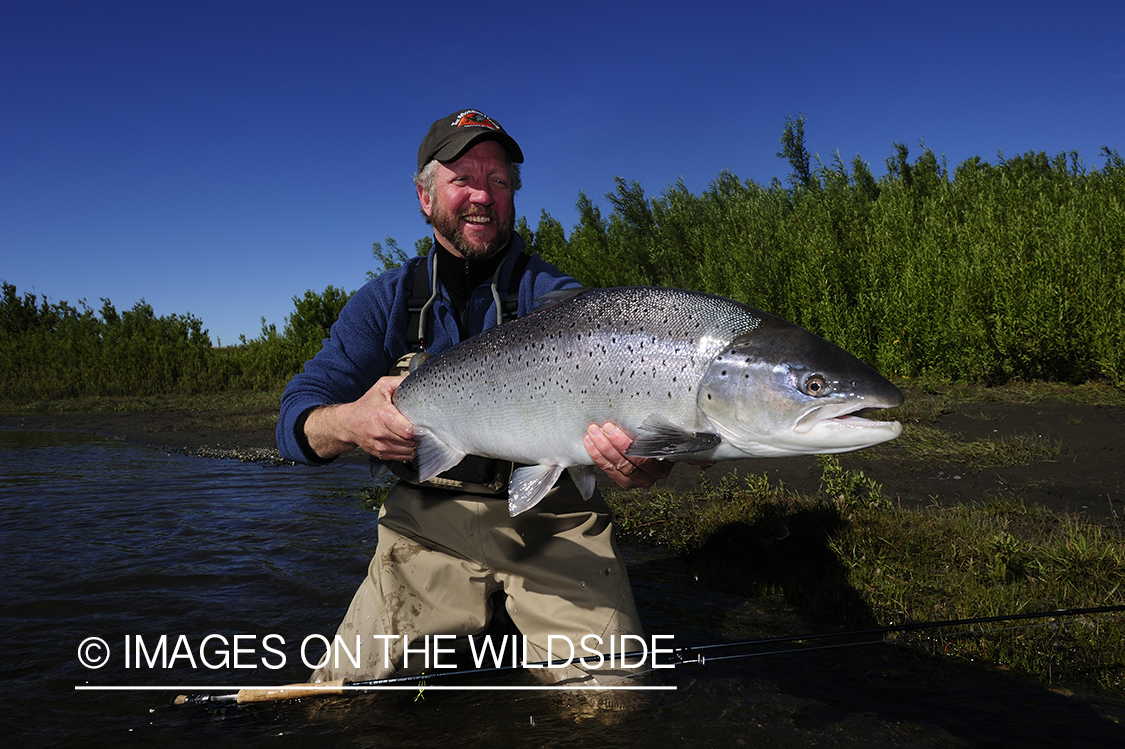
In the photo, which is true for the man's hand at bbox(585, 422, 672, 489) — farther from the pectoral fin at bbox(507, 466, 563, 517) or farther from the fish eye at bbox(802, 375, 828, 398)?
the fish eye at bbox(802, 375, 828, 398)

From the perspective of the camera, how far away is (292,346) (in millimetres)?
25219

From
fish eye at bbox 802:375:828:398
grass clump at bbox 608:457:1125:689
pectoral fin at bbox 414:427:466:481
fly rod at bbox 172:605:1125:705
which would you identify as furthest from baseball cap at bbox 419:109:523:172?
grass clump at bbox 608:457:1125:689

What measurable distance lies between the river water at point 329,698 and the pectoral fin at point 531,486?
3.76ft

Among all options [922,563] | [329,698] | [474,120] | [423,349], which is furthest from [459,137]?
[922,563]

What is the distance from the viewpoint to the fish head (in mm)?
2236

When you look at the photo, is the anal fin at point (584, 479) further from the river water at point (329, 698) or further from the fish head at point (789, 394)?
the river water at point (329, 698)

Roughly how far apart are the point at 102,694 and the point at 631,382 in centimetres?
344

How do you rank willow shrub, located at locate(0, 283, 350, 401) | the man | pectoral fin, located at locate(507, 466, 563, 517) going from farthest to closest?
willow shrub, located at locate(0, 283, 350, 401)
the man
pectoral fin, located at locate(507, 466, 563, 517)

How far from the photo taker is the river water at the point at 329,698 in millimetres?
3051

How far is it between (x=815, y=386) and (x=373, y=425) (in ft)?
6.14

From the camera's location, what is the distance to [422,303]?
3576 mm

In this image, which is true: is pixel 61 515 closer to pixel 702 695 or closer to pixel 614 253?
pixel 702 695

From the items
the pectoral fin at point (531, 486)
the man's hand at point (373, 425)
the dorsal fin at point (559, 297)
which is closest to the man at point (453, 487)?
the man's hand at point (373, 425)

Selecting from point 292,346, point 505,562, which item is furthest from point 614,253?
point 505,562
